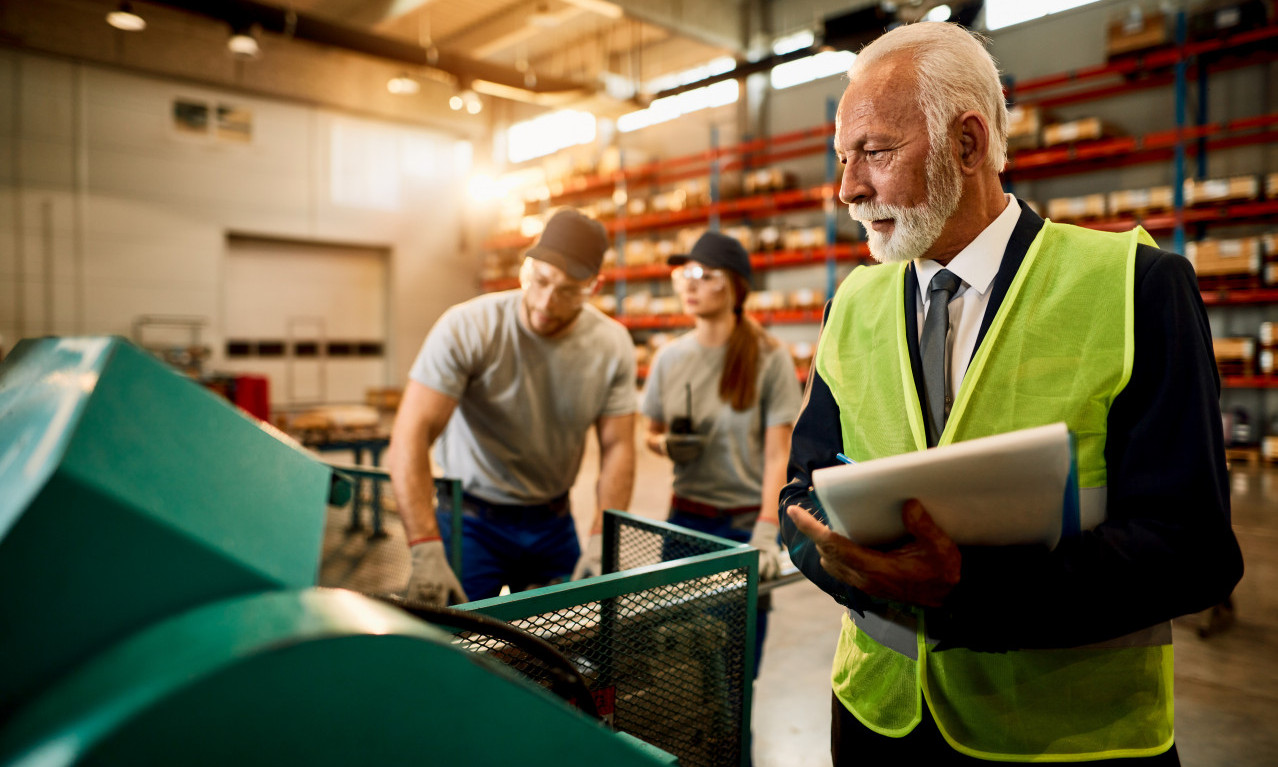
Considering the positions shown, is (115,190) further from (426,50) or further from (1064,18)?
(1064,18)

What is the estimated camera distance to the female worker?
9.07 feet

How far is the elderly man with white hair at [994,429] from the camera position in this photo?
0.94m

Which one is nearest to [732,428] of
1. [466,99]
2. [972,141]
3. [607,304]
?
[972,141]

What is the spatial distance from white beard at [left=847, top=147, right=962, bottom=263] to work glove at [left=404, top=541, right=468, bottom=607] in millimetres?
1565

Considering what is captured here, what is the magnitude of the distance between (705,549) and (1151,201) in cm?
800

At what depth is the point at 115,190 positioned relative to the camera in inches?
474

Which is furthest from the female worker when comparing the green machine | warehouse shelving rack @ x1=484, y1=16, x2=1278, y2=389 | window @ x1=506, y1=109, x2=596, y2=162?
window @ x1=506, y1=109, x2=596, y2=162

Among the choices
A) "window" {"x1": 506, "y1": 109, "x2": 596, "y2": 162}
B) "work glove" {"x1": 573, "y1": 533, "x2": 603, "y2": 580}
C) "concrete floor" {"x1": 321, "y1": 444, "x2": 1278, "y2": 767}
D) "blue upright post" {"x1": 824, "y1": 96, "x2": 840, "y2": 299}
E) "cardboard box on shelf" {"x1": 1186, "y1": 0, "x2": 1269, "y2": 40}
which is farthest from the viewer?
"window" {"x1": 506, "y1": 109, "x2": 596, "y2": 162}

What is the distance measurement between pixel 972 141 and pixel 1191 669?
359cm

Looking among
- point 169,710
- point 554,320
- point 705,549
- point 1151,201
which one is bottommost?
point 705,549

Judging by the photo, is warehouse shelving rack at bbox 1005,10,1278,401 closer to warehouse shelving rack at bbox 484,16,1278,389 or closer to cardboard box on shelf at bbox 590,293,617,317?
warehouse shelving rack at bbox 484,16,1278,389

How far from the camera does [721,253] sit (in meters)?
2.84

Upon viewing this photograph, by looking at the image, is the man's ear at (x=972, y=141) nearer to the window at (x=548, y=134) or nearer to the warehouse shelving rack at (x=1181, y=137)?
the warehouse shelving rack at (x=1181, y=137)

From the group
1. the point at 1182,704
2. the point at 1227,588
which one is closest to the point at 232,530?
the point at 1227,588
